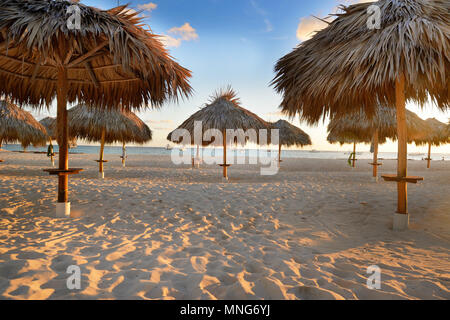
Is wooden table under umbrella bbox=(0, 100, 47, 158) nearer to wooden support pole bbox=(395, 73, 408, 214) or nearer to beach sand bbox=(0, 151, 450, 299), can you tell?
beach sand bbox=(0, 151, 450, 299)

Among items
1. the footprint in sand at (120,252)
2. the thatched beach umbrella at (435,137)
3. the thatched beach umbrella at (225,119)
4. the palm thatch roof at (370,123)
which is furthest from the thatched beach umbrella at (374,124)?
the footprint in sand at (120,252)

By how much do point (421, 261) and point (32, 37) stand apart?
4.70 metres

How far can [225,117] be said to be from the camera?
337 inches

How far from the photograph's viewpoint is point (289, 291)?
5.89ft

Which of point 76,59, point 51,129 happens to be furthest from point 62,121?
point 51,129

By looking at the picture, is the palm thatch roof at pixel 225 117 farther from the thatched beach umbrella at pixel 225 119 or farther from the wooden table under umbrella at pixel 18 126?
the wooden table under umbrella at pixel 18 126

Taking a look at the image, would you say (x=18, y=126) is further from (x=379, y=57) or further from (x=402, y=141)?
(x=402, y=141)

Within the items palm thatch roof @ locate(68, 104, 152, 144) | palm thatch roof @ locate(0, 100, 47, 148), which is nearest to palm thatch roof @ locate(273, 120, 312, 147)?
palm thatch roof @ locate(68, 104, 152, 144)

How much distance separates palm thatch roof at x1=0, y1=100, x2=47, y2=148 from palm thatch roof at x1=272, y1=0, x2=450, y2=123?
11.5 m

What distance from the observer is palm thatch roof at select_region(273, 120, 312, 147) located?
1520 cm

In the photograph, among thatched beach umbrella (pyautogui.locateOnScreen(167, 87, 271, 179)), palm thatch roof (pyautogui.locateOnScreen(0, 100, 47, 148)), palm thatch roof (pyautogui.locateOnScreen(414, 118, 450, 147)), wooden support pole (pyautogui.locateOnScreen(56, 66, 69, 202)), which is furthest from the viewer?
palm thatch roof (pyautogui.locateOnScreen(414, 118, 450, 147))

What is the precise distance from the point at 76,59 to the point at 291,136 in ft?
44.4
